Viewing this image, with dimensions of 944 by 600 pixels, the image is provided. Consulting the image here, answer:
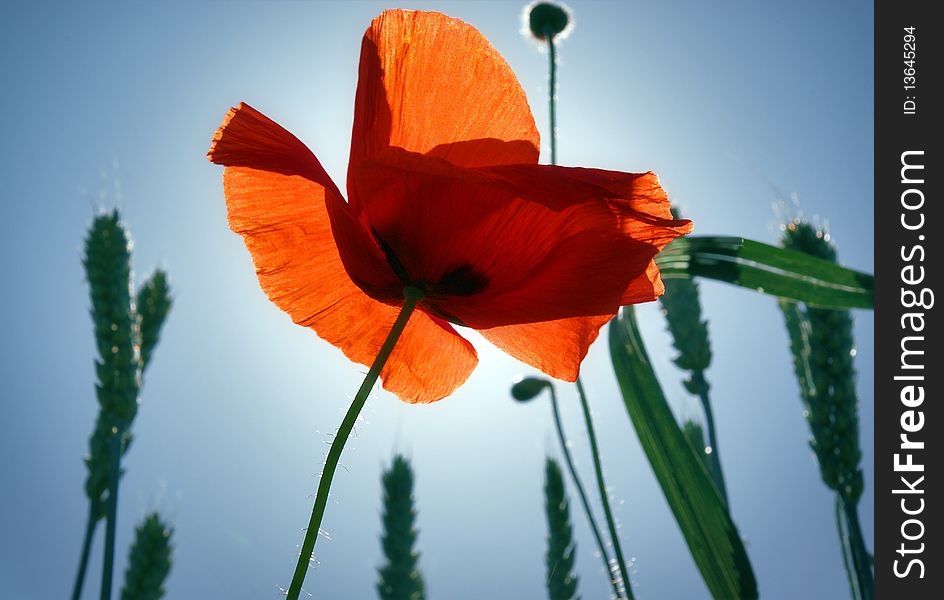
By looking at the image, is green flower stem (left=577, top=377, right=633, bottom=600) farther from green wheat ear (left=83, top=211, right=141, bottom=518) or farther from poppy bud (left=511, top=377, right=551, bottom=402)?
green wheat ear (left=83, top=211, right=141, bottom=518)

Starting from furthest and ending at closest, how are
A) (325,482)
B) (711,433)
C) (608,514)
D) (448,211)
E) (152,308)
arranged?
(152,308)
(711,433)
(608,514)
(448,211)
(325,482)

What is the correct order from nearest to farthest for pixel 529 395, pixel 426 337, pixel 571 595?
pixel 426 337, pixel 529 395, pixel 571 595

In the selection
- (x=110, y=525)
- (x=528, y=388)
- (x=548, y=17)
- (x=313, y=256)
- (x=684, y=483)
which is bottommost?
(x=110, y=525)

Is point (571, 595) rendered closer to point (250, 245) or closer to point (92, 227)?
point (92, 227)

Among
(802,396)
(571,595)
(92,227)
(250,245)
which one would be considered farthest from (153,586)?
(250,245)

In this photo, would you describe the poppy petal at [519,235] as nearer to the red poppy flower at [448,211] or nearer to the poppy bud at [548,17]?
the red poppy flower at [448,211]

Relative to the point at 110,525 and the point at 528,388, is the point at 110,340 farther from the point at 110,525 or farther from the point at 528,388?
the point at 528,388

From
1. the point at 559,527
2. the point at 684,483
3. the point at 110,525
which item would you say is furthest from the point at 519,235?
the point at 559,527
